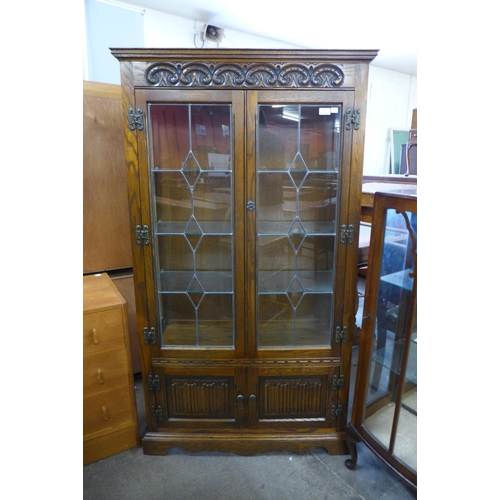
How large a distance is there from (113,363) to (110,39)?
2046 mm

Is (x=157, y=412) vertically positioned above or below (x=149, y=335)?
below

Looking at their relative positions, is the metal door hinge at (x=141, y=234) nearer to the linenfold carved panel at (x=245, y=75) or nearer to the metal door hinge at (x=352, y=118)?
the linenfold carved panel at (x=245, y=75)

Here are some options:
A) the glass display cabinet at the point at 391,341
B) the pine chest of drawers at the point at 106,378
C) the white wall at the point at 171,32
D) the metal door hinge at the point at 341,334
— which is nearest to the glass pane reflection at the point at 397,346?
the glass display cabinet at the point at 391,341

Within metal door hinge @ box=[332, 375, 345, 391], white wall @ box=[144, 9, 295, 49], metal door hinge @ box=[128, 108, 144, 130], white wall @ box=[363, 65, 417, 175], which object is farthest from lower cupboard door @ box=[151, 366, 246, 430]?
white wall @ box=[363, 65, 417, 175]

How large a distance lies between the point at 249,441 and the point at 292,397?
0.30 meters

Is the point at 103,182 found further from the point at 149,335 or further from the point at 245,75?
the point at 245,75

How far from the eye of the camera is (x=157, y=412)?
1.61m

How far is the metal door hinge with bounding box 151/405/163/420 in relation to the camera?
1.61 m

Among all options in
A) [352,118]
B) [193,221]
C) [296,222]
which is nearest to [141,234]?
[193,221]

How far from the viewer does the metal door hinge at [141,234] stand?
1412 millimetres
